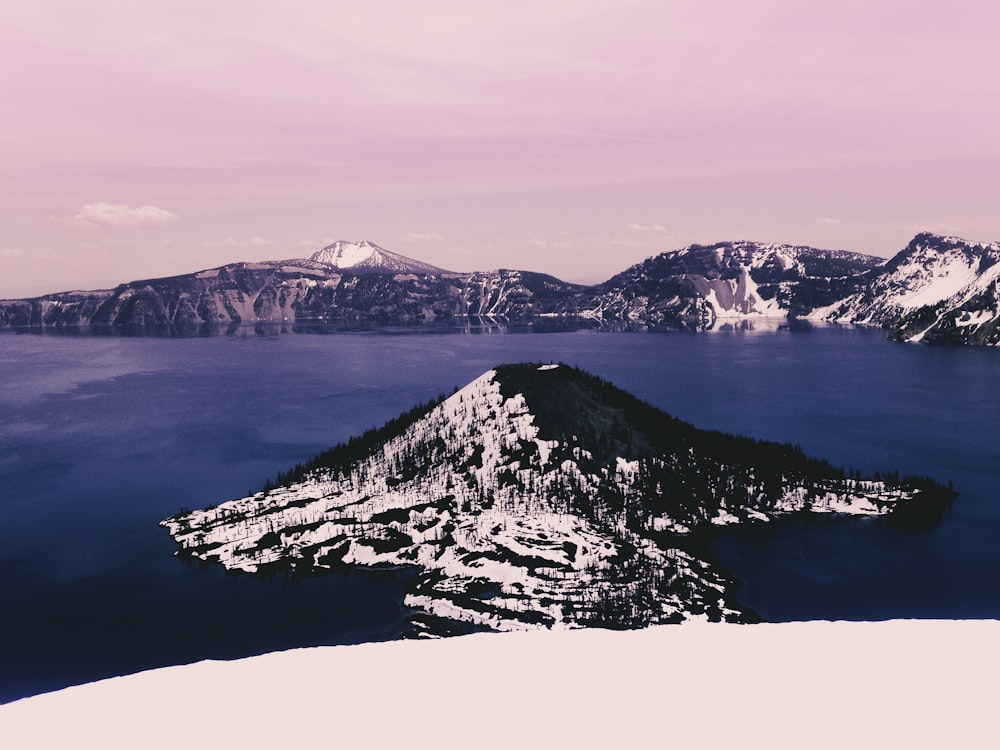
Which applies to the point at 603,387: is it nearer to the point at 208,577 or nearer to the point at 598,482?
the point at 598,482

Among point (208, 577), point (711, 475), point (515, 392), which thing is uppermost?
point (515, 392)

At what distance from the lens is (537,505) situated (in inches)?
4749

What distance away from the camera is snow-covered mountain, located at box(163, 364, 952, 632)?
93062mm

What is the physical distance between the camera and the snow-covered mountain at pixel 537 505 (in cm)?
9306

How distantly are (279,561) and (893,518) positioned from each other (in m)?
118

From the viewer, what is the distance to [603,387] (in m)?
159

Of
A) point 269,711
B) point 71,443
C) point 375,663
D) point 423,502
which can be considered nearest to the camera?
point 269,711

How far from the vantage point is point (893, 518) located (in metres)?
126

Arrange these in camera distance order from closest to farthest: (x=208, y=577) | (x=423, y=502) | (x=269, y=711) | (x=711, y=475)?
1. (x=269, y=711)
2. (x=208, y=577)
3. (x=423, y=502)
4. (x=711, y=475)

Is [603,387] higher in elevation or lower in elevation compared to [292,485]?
higher

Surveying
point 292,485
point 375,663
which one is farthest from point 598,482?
point 375,663

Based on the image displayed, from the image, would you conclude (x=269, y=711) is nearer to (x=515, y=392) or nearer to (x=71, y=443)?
(x=515, y=392)

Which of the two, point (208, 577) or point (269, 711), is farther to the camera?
point (208, 577)

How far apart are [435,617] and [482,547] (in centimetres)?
1968
